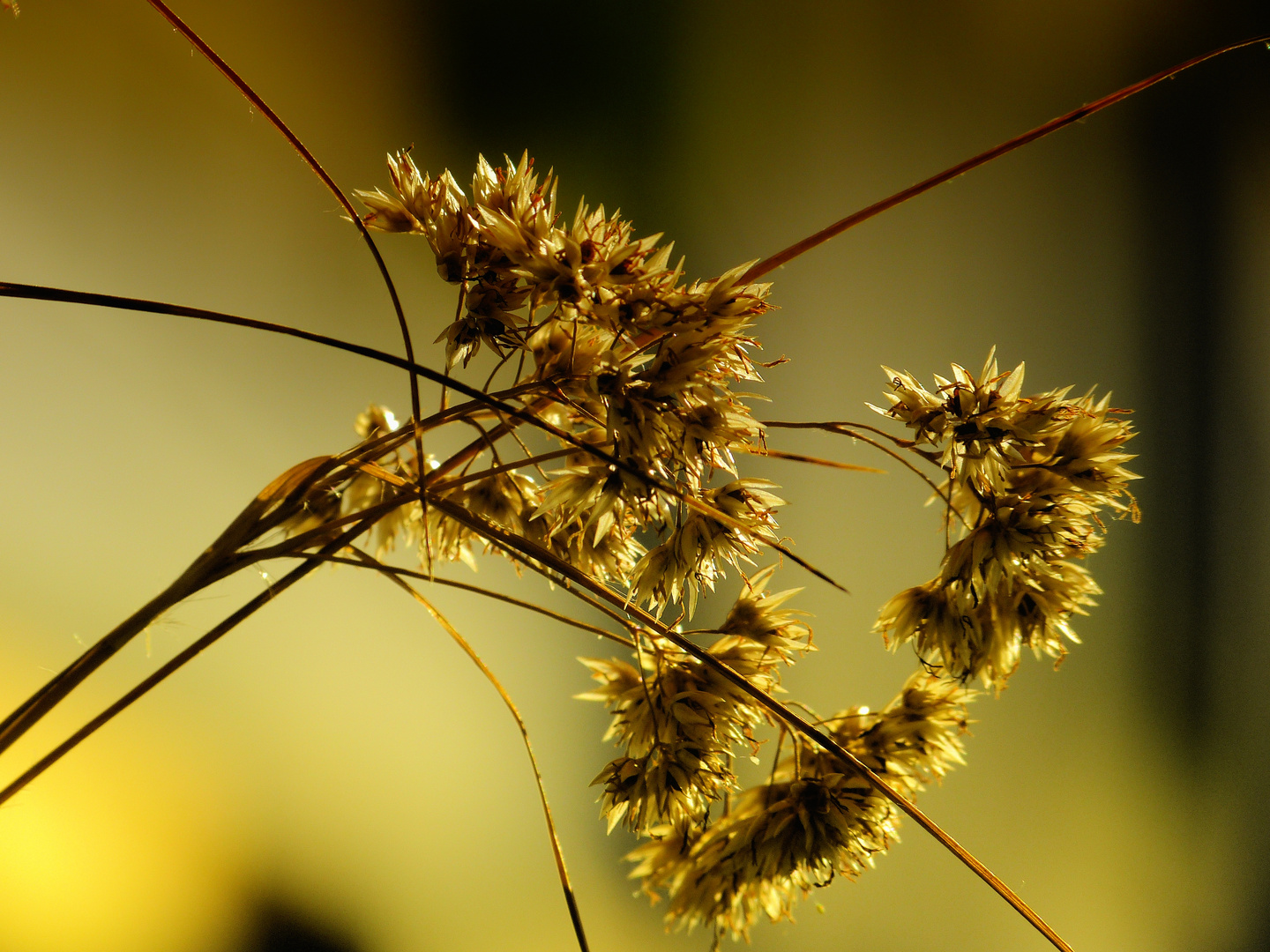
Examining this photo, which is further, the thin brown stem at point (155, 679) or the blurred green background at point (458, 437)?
the blurred green background at point (458, 437)

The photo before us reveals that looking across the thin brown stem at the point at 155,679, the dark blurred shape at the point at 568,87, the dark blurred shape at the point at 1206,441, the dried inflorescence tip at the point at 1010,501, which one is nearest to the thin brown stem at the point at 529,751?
the thin brown stem at the point at 155,679

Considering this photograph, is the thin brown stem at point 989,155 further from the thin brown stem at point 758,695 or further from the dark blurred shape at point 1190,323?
the dark blurred shape at point 1190,323

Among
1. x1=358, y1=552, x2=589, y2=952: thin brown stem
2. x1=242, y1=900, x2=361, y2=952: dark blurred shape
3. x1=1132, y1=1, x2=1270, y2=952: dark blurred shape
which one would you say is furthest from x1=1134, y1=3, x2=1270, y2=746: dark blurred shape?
x1=242, y1=900, x2=361, y2=952: dark blurred shape

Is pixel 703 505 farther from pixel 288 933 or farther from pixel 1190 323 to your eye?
pixel 1190 323

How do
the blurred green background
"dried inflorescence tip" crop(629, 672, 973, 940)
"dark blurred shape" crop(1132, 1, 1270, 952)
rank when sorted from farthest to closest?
"dark blurred shape" crop(1132, 1, 1270, 952) < the blurred green background < "dried inflorescence tip" crop(629, 672, 973, 940)

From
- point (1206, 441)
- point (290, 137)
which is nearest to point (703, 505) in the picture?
point (290, 137)

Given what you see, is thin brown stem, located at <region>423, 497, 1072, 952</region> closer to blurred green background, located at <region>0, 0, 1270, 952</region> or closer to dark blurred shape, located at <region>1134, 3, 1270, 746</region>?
blurred green background, located at <region>0, 0, 1270, 952</region>
